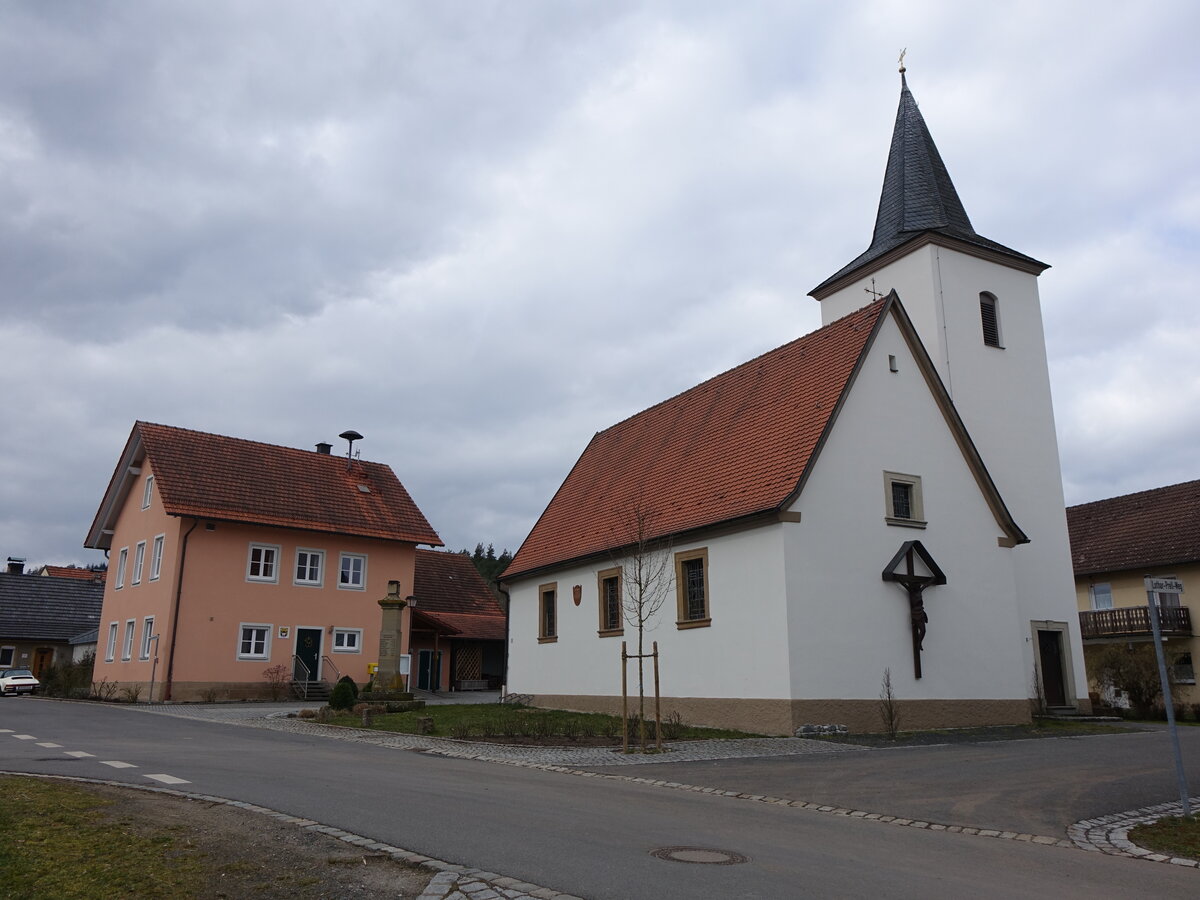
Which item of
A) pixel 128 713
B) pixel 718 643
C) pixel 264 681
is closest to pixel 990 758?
pixel 718 643

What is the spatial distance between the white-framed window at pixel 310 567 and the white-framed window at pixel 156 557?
4.63 meters

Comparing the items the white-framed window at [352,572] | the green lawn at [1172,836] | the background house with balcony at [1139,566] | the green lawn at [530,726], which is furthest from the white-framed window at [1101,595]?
the green lawn at [1172,836]

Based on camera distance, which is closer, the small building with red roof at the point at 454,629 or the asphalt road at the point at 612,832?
the asphalt road at the point at 612,832

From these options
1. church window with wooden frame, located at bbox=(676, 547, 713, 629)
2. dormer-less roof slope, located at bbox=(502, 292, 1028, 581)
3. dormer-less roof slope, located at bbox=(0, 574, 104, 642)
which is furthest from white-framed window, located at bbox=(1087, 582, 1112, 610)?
dormer-less roof slope, located at bbox=(0, 574, 104, 642)

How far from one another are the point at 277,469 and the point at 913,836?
3281 cm

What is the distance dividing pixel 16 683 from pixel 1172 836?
43.1 metres

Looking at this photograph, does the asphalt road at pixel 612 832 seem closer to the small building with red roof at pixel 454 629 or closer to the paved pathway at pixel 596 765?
the paved pathway at pixel 596 765

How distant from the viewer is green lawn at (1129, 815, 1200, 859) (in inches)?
340

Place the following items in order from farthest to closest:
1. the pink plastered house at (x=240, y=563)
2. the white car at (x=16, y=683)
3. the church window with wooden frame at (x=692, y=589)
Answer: the white car at (x=16, y=683) < the pink plastered house at (x=240, y=563) < the church window with wooden frame at (x=692, y=589)

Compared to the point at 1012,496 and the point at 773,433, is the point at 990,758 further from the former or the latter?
the point at 1012,496

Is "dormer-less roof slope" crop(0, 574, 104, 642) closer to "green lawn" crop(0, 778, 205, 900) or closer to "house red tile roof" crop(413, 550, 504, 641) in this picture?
"house red tile roof" crop(413, 550, 504, 641)

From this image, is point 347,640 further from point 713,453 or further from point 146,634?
point 713,453

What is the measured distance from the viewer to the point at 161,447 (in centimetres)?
3512

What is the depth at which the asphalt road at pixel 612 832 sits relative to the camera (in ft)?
22.8
